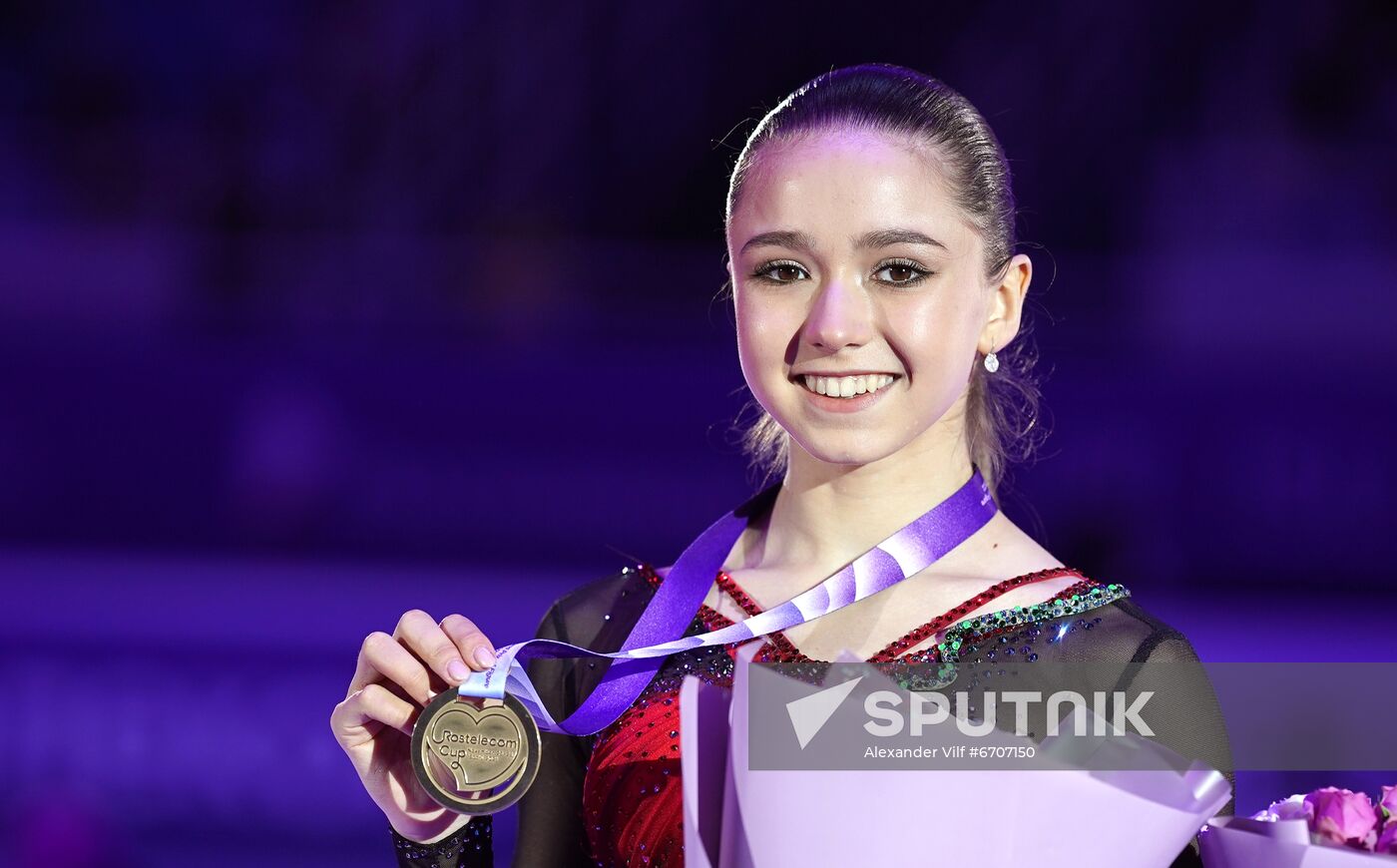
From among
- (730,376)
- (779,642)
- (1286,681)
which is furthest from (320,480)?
(779,642)

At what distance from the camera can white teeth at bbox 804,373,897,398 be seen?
52.4 inches

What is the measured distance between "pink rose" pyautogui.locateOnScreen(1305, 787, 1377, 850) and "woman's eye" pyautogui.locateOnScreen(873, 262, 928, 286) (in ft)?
1.80

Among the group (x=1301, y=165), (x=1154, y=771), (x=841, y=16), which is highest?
(x=841, y=16)

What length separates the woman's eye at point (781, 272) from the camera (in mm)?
1354

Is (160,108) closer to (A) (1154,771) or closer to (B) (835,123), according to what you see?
(B) (835,123)

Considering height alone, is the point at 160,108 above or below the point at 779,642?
above

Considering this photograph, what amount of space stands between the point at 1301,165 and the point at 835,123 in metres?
2.87

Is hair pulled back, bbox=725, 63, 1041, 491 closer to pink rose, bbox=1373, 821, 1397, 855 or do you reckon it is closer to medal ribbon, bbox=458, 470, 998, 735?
medal ribbon, bbox=458, 470, 998, 735

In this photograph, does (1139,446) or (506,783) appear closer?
(506,783)

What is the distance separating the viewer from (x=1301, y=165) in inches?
151

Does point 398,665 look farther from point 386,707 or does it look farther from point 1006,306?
point 1006,306

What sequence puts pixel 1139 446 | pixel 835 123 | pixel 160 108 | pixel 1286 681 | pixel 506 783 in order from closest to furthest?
1. pixel 506 783
2. pixel 835 123
3. pixel 1286 681
4. pixel 1139 446
5. pixel 160 108

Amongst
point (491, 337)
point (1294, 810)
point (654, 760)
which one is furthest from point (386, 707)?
point (491, 337)

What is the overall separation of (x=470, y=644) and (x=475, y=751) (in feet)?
0.30
